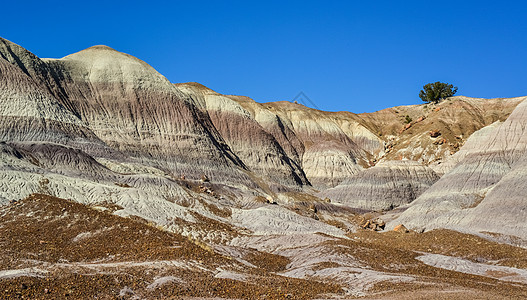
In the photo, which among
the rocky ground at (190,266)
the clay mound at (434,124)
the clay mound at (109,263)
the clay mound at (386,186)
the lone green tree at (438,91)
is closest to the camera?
the clay mound at (109,263)

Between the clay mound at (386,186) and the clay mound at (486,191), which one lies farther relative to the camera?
the clay mound at (386,186)

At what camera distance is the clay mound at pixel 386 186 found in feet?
257

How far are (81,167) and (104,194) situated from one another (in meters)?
12.3

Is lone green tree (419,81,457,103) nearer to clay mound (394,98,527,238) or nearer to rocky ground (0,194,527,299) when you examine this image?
clay mound (394,98,527,238)

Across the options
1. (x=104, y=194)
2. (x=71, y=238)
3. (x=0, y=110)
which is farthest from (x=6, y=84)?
(x=71, y=238)

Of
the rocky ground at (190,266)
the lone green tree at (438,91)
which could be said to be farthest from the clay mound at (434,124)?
the rocky ground at (190,266)

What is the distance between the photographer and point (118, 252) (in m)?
20.8

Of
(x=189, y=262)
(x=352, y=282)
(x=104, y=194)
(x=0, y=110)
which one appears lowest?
(x=352, y=282)

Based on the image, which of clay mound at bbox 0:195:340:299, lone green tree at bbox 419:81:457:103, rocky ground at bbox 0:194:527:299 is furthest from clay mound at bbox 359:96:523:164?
clay mound at bbox 0:195:340:299

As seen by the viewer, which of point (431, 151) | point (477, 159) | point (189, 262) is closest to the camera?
point (189, 262)

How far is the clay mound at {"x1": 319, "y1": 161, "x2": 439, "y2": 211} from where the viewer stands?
Answer: 78.2 m

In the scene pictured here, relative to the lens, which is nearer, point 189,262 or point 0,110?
point 189,262

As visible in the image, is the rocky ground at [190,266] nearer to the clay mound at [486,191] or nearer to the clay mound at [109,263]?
the clay mound at [109,263]

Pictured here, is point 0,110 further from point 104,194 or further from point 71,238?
point 71,238
